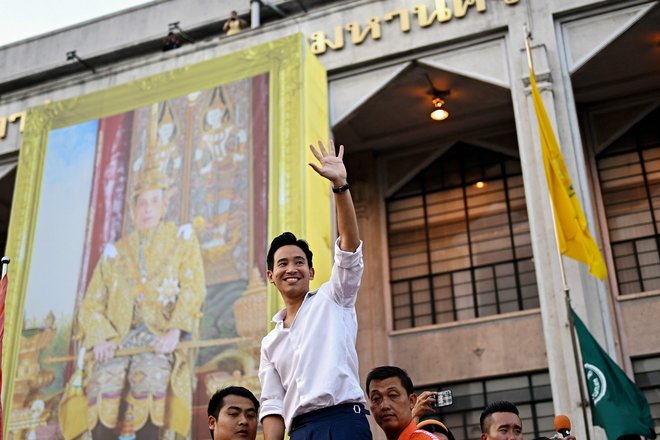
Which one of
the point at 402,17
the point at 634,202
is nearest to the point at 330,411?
the point at 402,17

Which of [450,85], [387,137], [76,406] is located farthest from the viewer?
[387,137]

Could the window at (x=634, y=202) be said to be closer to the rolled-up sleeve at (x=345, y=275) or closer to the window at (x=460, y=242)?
the window at (x=460, y=242)

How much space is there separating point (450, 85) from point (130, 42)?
653 cm

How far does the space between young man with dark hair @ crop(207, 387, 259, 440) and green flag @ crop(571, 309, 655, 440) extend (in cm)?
663

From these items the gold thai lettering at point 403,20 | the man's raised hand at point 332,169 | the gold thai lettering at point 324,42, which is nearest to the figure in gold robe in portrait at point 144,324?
the gold thai lettering at point 324,42

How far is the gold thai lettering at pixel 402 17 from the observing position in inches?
539

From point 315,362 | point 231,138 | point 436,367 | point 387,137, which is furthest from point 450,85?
point 315,362

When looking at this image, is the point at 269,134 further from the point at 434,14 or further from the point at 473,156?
the point at 473,156

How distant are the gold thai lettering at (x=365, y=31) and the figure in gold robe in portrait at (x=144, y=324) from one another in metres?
3.93

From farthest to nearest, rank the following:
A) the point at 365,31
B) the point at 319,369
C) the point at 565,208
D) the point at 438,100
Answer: the point at 438,100 → the point at 365,31 → the point at 565,208 → the point at 319,369

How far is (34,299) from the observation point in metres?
13.3

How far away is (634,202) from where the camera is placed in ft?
47.5

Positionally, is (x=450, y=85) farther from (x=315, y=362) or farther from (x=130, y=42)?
(x=315, y=362)

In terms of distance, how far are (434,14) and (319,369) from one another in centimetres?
1090
